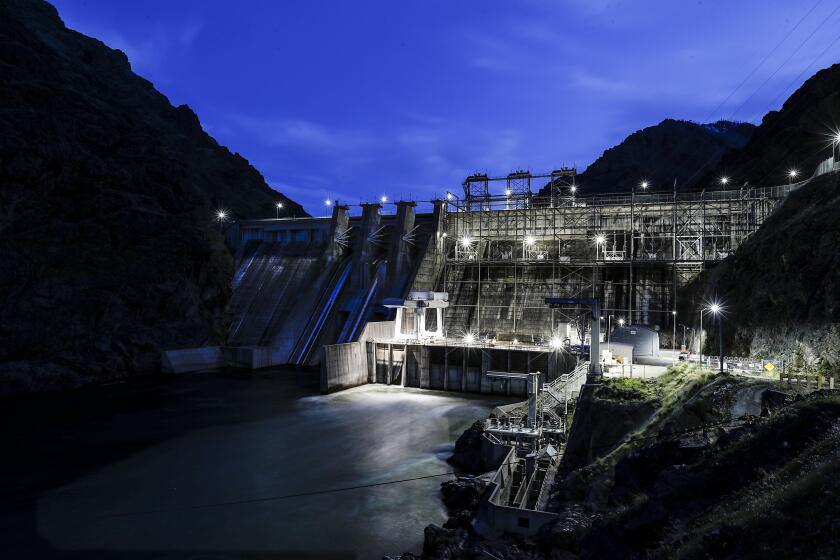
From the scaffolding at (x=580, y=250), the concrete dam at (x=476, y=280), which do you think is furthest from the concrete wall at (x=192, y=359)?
the scaffolding at (x=580, y=250)

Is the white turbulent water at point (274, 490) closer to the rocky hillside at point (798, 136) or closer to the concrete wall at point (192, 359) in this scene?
the concrete wall at point (192, 359)

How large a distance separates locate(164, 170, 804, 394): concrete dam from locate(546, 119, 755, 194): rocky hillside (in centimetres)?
4587

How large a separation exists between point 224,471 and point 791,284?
88.4 feet

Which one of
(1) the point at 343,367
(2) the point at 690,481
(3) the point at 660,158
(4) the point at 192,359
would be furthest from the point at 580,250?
(3) the point at 660,158

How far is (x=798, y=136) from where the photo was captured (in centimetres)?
5969

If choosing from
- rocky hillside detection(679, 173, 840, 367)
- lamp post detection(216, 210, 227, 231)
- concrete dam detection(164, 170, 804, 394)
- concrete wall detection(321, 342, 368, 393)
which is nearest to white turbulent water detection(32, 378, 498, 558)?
concrete wall detection(321, 342, 368, 393)

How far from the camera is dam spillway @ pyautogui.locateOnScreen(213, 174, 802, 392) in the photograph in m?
44.4

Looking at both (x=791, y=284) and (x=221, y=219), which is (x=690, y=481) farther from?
(x=221, y=219)

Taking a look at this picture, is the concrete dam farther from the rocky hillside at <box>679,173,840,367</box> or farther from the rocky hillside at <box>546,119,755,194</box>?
the rocky hillside at <box>546,119,755,194</box>

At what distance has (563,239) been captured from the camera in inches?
2061

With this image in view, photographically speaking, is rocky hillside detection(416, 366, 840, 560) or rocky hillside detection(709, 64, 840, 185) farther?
rocky hillside detection(709, 64, 840, 185)

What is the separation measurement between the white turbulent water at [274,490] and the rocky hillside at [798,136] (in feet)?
160

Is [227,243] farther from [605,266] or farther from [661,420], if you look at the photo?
[661,420]

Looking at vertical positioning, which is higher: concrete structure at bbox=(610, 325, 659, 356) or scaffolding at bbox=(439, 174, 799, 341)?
scaffolding at bbox=(439, 174, 799, 341)
